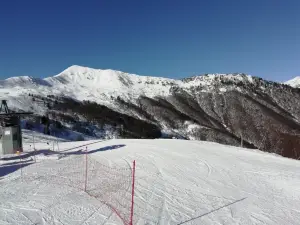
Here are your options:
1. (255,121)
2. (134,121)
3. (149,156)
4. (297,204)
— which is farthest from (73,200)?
(255,121)

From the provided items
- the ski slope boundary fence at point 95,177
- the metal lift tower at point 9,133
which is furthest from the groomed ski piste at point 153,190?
the metal lift tower at point 9,133

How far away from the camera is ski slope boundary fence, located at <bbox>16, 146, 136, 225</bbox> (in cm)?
1094

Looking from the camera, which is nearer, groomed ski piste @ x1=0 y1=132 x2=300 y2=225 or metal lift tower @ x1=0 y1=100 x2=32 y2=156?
groomed ski piste @ x1=0 y1=132 x2=300 y2=225

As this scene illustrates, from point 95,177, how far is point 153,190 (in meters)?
3.45

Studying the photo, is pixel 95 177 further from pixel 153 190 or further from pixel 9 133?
pixel 9 133

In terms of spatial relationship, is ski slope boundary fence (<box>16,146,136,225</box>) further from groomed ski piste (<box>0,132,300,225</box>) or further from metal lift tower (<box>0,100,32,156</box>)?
metal lift tower (<box>0,100,32,156</box>)

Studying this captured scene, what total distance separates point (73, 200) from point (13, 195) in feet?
8.12

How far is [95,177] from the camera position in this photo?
1512 centimetres

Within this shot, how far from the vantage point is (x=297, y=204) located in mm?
11938

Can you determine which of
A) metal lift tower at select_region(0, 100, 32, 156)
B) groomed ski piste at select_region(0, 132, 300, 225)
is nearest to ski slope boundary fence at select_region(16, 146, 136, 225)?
groomed ski piste at select_region(0, 132, 300, 225)

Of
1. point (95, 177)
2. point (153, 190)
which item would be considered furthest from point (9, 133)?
point (153, 190)

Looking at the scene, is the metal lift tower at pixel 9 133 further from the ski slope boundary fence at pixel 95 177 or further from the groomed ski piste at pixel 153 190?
the ski slope boundary fence at pixel 95 177

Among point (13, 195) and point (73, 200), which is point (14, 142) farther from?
point (73, 200)

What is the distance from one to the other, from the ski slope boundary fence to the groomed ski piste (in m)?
0.04
